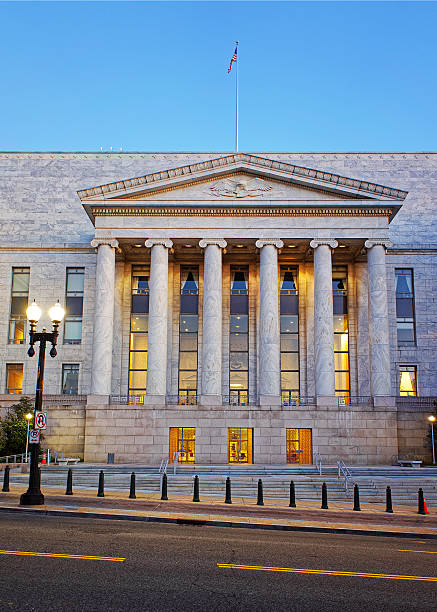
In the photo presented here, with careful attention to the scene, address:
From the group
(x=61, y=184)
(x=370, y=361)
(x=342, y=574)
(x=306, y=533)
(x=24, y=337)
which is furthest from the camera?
(x=61, y=184)

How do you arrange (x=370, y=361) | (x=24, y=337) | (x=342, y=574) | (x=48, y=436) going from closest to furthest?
(x=342, y=574) → (x=48, y=436) → (x=370, y=361) → (x=24, y=337)

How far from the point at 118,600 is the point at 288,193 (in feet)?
119

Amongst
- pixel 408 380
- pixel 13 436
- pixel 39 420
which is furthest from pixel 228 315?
pixel 39 420

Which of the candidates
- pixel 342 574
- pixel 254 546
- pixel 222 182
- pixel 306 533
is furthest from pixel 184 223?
pixel 342 574

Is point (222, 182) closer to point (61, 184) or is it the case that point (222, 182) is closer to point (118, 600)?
point (61, 184)

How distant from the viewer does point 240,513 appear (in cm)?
2042

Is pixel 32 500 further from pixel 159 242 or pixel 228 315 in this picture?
pixel 228 315

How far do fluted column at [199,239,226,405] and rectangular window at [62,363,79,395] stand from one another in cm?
1092

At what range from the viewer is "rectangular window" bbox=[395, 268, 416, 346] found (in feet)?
152

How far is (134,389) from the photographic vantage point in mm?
43906

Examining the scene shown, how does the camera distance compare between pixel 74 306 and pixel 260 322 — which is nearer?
pixel 260 322

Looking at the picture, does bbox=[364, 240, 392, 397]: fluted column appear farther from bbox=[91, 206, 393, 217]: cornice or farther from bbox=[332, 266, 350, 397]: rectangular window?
bbox=[332, 266, 350, 397]: rectangular window

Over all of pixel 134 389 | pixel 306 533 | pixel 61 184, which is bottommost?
pixel 306 533

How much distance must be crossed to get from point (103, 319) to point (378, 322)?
18.2 meters
